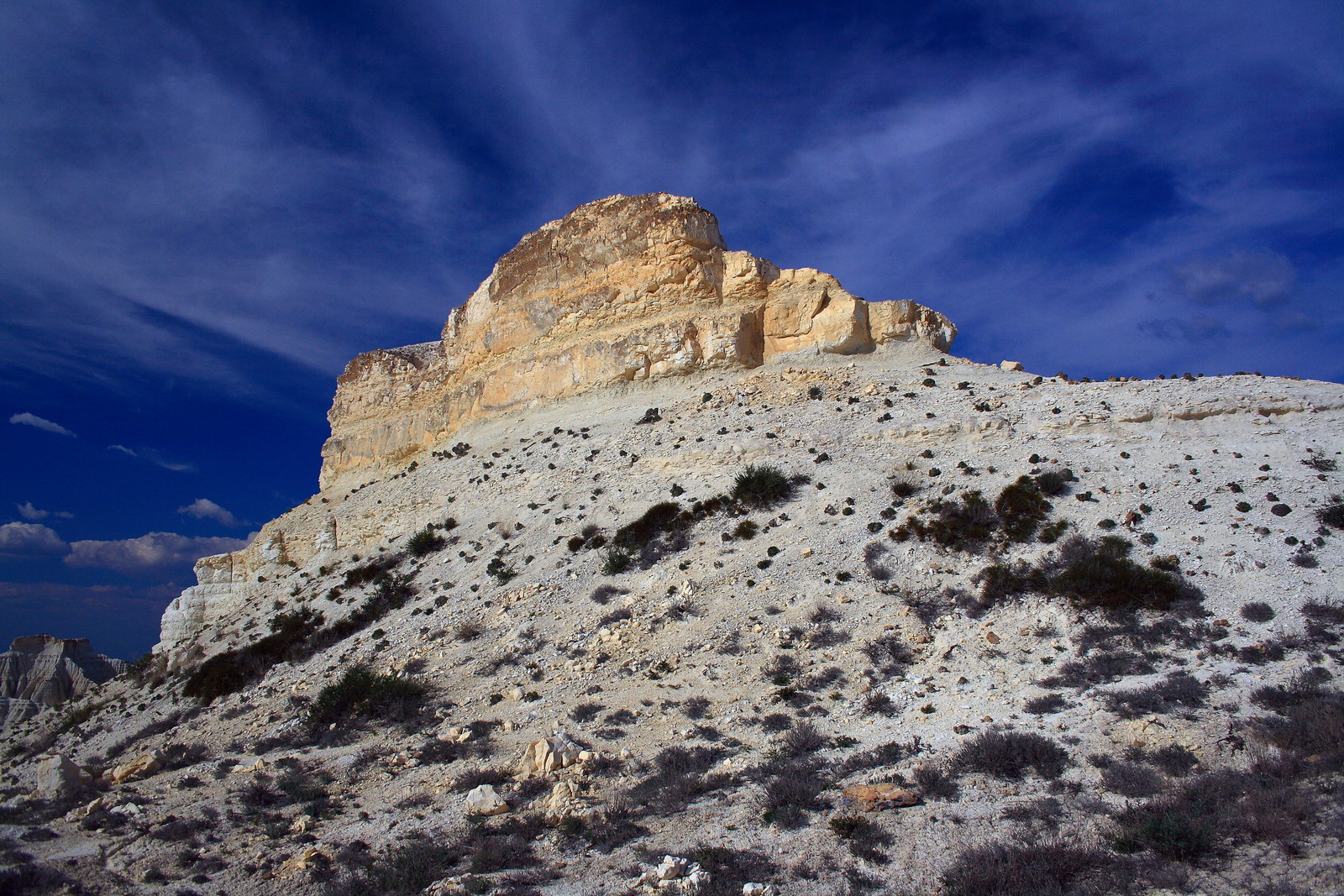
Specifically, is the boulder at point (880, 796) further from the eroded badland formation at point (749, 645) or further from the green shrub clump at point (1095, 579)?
the green shrub clump at point (1095, 579)

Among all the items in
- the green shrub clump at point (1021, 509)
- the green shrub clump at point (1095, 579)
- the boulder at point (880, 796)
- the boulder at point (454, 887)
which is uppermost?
the green shrub clump at point (1021, 509)

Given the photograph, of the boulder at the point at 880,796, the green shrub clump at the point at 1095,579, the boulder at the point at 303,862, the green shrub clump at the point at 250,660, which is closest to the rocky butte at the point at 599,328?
the green shrub clump at the point at 250,660

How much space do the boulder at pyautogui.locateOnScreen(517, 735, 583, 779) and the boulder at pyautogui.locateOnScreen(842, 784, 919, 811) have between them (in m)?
4.69

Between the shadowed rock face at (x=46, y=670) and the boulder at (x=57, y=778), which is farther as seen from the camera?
the shadowed rock face at (x=46, y=670)

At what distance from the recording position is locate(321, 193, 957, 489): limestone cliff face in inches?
1156

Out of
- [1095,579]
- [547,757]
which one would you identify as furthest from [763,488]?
[547,757]

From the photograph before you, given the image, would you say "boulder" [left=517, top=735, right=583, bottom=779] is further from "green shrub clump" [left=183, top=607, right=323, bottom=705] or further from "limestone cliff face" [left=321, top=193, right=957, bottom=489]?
"limestone cliff face" [left=321, top=193, right=957, bottom=489]

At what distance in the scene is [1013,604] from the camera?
15.5 metres

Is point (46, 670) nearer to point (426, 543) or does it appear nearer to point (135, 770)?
point (426, 543)

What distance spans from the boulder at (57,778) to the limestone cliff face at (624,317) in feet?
71.8

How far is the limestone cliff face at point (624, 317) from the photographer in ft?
96.4

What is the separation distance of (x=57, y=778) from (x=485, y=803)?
8496 mm

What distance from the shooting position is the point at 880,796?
9.09 m

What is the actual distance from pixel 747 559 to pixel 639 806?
31.8 ft
